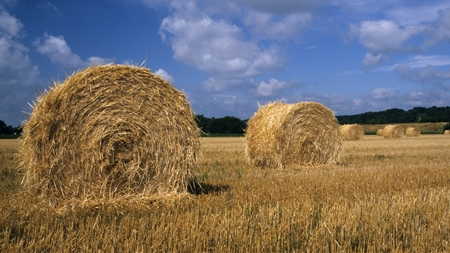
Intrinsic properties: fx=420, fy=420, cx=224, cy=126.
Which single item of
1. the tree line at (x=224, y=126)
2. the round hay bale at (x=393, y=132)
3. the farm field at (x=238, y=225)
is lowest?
the farm field at (x=238, y=225)

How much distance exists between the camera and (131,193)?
6.00 metres

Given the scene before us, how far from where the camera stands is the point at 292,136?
429 inches

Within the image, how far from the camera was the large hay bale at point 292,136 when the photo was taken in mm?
10648

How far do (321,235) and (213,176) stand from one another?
4.60m

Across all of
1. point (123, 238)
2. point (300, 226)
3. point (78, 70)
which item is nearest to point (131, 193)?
point (78, 70)

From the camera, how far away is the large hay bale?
10.6 m

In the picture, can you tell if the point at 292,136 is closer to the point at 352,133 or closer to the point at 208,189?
the point at 208,189

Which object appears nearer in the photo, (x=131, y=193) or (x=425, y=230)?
(x=425, y=230)

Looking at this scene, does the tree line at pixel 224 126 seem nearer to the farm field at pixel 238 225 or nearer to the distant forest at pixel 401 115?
the distant forest at pixel 401 115

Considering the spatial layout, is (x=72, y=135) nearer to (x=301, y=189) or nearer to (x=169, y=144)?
(x=169, y=144)

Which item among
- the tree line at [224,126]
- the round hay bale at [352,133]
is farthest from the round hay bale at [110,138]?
the tree line at [224,126]

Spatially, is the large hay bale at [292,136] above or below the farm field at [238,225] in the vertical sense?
above

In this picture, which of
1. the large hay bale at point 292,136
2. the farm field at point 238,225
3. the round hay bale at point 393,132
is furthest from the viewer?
the round hay bale at point 393,132

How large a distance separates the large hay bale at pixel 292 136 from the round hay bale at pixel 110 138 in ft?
14.8
